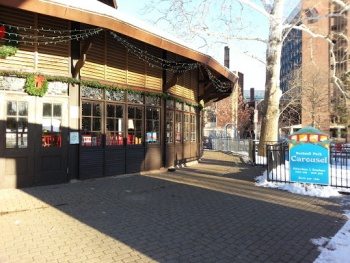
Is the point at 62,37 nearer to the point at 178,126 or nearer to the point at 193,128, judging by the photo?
the point at 178,126

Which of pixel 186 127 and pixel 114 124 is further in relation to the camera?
pixel 186 127

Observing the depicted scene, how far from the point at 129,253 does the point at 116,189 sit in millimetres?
4045

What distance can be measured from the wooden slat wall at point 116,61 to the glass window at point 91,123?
1054 mm

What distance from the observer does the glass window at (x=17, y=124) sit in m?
7.80

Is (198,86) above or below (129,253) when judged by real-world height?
above

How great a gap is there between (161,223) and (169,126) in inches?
279

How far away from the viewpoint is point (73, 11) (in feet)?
22.6

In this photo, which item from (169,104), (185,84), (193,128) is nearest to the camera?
(169,104)

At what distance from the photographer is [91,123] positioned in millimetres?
9250

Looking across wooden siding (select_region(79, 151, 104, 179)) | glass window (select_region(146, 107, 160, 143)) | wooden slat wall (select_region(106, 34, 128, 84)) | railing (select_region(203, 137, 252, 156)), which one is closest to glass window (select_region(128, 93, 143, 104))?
glass window (select_region(146, 107, 160, 143))

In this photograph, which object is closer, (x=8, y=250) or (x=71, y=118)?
(x=8, y=250)

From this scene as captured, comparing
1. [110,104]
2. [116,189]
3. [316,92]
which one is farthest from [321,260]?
[316,92]

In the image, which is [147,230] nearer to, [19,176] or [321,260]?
[321,260]

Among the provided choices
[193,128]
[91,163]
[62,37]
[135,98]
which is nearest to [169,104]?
[135,98]
